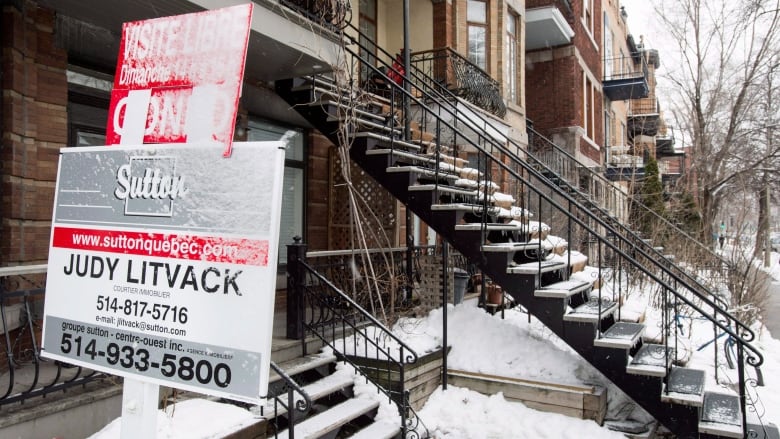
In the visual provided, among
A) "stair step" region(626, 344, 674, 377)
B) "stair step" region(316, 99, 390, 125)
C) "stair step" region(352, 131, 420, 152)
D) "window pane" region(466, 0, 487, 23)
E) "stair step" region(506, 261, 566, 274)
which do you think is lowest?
"stair step" region(626, 344, 674, 377)

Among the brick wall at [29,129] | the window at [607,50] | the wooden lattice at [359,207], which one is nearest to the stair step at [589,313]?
the wooden lattice at [359,207]

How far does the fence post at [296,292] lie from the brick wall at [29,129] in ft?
7.39

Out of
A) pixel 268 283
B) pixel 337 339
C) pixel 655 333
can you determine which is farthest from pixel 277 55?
pixel 655 333

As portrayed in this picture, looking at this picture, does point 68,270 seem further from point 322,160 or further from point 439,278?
point 322,160

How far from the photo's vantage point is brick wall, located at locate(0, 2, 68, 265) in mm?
4707

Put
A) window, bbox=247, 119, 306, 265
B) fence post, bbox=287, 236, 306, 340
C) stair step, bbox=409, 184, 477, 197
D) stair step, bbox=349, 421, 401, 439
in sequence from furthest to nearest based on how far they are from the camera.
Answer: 1. window, bbox=247, 119, 306, 265
2. stair step, bbox=409, 184, 477, 197
3. fence post, bbox=287, 236, 306, 340
4. stair step, bbox=349, 421, 401, 439

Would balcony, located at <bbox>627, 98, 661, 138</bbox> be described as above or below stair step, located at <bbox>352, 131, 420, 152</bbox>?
above

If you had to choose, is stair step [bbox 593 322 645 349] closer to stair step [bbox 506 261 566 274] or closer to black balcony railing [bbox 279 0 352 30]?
stair step [bbox 506 261 566 274]

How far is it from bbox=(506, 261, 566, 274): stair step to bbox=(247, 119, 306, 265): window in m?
4.17

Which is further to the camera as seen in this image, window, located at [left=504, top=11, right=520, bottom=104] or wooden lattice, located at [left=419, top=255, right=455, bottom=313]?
window, located at [left=504, top=11, right=520, bottom=104]

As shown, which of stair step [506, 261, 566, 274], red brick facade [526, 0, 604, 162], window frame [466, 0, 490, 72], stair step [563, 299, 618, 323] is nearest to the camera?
stair step [563, 299, 618, 323]

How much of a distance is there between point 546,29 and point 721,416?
1335 centimetres

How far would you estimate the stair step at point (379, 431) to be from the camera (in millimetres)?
4660

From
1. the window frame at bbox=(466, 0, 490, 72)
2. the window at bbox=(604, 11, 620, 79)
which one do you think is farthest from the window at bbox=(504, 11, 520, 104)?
the window at bbox=(604, 11, 620, 79)
